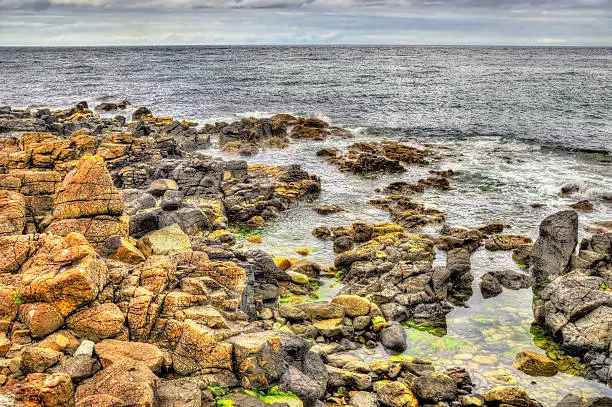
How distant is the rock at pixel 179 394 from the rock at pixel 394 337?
9.36 meters

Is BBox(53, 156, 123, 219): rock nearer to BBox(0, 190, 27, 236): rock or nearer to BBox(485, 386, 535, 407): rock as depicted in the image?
BBox(0, 190, 27, 236): rock

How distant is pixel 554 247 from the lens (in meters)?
25.8

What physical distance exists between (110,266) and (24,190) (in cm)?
778

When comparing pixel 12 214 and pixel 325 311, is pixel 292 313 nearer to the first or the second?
pixel 325 311

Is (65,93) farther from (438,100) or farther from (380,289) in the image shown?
(380,289)

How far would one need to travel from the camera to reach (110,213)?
60.4 ft

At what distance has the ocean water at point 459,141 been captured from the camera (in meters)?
20.6

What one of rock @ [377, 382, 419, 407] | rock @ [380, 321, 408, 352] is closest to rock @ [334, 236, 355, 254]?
rock @ [380, 321, 408, 352]

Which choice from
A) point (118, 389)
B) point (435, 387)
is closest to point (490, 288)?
point (435, 387)

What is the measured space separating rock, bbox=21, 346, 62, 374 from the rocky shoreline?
0.03 meters

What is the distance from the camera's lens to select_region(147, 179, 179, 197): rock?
30141mm

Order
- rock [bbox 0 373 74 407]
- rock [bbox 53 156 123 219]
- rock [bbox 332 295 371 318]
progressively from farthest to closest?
rock [bbox 332 295 371 318] < rock [bbox 53 156 123 219] < rock [bbox 0 373 74 407]

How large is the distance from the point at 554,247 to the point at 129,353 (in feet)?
70.8

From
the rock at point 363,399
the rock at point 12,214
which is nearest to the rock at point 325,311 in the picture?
the rock at point 363,399
